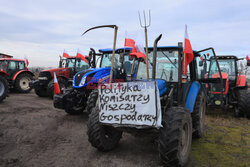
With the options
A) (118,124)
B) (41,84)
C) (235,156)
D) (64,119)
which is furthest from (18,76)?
(235,156)

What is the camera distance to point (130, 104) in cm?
302

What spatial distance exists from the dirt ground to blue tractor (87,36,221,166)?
0.95ft

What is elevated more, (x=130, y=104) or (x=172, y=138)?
(x=130, y=104)

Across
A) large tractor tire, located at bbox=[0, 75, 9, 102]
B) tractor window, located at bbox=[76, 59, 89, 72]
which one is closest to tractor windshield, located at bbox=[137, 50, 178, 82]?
large tractor tire, located at bbox=[0, 75, 9, 102]

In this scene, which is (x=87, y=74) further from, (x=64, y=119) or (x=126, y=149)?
(x=126, y=149)

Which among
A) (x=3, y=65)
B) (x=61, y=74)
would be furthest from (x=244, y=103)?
(x=3, y=65)

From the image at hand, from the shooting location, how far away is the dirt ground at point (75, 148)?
3.26m

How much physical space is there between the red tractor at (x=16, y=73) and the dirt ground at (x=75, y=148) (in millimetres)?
6580

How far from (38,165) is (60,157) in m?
0.39

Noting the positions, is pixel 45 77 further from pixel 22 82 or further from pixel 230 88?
pixel 230 88

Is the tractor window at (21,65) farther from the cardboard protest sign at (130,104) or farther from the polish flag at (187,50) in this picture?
the polish flag at (187,50)

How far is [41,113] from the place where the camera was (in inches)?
266

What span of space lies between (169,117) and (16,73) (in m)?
11.4

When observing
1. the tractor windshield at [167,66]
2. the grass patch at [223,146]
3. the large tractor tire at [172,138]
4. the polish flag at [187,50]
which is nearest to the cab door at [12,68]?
the tractor windshield at [167,66]
